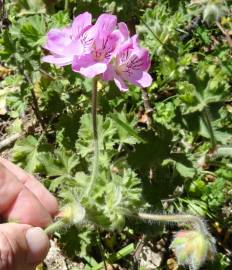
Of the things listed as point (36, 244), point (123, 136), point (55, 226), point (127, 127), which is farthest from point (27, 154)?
point (36, 244)

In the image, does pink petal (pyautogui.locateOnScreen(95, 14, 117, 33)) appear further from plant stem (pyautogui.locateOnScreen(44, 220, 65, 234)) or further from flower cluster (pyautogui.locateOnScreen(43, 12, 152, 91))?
plant stem (pyautogui.locateOnScreen(44, 220, 65, 234))

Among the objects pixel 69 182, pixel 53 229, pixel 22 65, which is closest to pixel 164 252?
pixel 69 182

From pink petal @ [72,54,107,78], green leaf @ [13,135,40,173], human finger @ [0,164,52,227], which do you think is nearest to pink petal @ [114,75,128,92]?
pink petal @ [72,54,107,78]

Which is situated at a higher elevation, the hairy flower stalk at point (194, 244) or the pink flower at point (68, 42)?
the pink flower at point (68, 42)

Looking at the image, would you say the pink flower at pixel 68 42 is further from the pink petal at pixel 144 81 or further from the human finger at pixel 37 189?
the human finger at pixel 37 189

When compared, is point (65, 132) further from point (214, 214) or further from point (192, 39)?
point (192, 39)

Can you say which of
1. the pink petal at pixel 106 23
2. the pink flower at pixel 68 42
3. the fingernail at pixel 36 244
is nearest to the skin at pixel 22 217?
the fingernail at pixel 36 244

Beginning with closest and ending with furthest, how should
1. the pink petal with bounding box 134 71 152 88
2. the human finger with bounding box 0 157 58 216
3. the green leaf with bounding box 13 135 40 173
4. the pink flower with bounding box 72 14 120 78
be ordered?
the pink flower with bounding box 72 14 120 78
the pink petal with bounding box 134 71 152 88
the human finger with bounding box 0 157 58 216
the green leaf with bounding box 13 135 40 173
